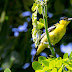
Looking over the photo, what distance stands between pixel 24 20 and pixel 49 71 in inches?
93.5

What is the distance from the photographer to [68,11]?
276cm

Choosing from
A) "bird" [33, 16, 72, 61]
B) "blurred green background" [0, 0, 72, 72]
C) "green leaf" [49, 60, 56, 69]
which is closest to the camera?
"green leaf" [49, 60, 56, 69]

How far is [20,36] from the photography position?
2881 mm

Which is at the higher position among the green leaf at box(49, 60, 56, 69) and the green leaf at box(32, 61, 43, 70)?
the green leaf at box(49, 60, 56, 69)

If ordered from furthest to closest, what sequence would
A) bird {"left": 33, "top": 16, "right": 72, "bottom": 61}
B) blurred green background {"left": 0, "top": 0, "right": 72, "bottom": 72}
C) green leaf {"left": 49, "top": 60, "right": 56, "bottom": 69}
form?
blurred green background {"left": 0, "top": 0, "right": 72, "bottom": 72} < bird {"left": 33, "top": 16, "right": 72, "bottom": 61} < green leaf {"left": 49, "top": 60, "right": 56, "bottom": 69}

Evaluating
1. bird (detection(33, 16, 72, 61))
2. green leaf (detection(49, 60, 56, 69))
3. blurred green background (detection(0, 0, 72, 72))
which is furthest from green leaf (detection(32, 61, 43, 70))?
blurred green background (detection(0, 0, 72, 72))

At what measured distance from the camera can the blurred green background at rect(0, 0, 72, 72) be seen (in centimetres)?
259

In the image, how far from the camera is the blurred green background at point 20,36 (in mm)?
2588

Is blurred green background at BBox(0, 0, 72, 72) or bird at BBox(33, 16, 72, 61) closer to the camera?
bird at BBox(33, 16, 72, 61)

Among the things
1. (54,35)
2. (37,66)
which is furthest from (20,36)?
(37,66)

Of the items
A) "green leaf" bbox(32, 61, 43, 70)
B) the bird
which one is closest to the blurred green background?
the bird

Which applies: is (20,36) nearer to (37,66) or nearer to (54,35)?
(54,35)

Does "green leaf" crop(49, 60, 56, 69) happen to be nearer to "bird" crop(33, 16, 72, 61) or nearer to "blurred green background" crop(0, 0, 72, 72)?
"bird" crop(33, 16, 72, 61)

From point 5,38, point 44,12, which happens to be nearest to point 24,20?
point 5,38
